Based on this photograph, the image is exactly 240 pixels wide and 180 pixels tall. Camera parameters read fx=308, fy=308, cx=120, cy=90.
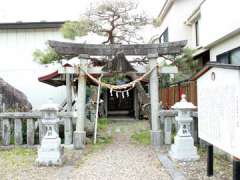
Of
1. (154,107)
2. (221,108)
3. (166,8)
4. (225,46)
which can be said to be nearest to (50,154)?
(154,107)

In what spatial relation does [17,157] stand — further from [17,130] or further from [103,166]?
[103,166]

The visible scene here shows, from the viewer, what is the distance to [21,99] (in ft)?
39.6

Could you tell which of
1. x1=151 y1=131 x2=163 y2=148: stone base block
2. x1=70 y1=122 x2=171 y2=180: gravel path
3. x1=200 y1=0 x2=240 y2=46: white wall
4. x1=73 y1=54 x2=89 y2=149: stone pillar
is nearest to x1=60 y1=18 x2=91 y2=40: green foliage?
x1=73 y1=54 x2=89 y2=149: stone pillar

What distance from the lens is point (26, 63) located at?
57.9 feet

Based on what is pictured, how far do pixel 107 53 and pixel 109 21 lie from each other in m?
2.75

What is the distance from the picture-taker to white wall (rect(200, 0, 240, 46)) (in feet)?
28.9

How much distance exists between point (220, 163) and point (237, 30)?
160 inches

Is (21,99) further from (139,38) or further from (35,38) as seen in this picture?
(35,38)

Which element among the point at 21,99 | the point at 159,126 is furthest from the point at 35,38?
the point at 159,126

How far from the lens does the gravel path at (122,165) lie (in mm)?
5770

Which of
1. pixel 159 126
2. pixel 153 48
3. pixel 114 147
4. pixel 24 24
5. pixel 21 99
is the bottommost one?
pixel 114 147

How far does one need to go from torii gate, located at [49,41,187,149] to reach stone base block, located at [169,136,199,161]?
1902 mm

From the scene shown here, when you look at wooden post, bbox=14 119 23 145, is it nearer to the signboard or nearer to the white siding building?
the signboard

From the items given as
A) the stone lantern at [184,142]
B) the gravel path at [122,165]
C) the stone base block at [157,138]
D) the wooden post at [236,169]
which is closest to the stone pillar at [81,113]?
the gravel path at [122,165]
